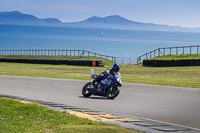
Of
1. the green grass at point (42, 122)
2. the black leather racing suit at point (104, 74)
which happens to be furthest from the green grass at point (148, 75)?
the green grass at point (42, 122)

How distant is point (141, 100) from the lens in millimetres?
13688

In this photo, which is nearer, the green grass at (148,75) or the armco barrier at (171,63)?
the green grass at (148,75)

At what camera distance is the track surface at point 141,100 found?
1058 centimetres

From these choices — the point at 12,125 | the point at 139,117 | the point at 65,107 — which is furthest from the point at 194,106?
the point at 12,125

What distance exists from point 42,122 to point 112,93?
5.59 meters

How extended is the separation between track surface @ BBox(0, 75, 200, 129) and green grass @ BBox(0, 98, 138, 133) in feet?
7.52

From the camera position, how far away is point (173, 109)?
11.6 meters

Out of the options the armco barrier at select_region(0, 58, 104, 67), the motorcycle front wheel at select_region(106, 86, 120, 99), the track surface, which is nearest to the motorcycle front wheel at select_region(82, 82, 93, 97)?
the track surface

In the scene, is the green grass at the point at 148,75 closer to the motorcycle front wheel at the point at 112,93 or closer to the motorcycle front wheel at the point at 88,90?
the motorcycle front wheel at the point at 112,93

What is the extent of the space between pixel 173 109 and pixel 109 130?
4518 mm

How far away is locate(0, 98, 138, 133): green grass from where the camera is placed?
25.3 feet

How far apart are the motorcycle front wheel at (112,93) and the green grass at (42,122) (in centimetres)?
410

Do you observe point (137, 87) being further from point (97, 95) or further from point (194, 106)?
point (194, 106)

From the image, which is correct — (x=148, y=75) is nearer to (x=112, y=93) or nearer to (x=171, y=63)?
(x=171, y=63)
